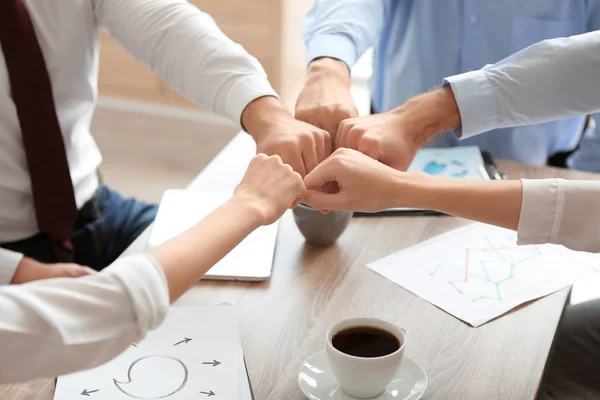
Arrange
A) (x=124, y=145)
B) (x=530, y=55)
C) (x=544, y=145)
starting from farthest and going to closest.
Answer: (x=124, y=145), (x=544, y=145), (x=530, y=55)

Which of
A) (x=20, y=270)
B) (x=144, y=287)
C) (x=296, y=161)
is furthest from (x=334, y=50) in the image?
(x=144, y=287)

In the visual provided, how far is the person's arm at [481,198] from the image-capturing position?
3.11 ft

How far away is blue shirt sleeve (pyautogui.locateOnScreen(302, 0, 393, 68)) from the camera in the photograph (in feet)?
4.72

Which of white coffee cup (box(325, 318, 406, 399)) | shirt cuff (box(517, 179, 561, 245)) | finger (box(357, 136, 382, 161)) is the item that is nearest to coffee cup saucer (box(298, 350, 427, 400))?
white coffee cup (box(325, 318, 406, 399))

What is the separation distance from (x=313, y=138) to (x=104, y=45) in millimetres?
2610

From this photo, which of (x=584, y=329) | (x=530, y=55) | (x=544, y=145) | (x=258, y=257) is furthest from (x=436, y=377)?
(x=544, y=145)

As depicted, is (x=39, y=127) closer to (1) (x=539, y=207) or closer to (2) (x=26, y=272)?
(2) (x=26, y=272)

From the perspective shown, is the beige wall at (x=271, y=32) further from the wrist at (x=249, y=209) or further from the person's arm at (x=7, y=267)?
the wrist at (x=249, y=209)

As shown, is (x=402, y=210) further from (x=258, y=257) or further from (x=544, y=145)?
(x=544, y=145)

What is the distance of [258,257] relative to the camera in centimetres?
111

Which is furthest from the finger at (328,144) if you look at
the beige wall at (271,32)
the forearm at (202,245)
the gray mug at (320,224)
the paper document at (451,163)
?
the beige wall at (271,32)

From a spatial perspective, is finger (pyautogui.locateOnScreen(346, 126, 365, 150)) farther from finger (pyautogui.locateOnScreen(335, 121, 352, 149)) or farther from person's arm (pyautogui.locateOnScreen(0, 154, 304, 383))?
person's arm (pyautogui.locateOnScreen(0, 154, 304, 383))

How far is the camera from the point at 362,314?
39.2 inches

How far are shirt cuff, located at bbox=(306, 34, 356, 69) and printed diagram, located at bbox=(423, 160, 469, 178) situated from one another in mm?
262
